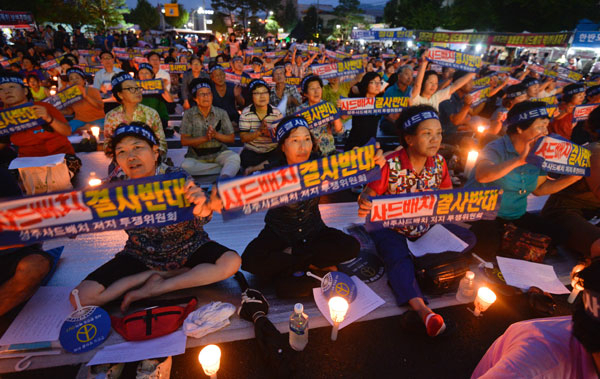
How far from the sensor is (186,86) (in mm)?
7980

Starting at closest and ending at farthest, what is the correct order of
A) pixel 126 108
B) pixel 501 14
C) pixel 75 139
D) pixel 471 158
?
pixel 126 108, pixel 471 158, pixel 75 139, pixel 501 14

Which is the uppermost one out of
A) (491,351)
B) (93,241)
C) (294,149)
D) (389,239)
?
(294,149)

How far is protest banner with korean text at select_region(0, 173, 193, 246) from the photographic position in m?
1.95

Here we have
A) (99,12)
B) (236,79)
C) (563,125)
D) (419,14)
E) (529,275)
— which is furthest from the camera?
(419,14)

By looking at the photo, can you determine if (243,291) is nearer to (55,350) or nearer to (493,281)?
(55,350)

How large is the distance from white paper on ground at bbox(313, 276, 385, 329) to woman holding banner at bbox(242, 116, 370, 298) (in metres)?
0.15

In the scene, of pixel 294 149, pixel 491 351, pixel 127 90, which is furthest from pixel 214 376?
pixel 127 90

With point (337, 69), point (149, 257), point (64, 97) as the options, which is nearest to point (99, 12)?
point (64, 97)

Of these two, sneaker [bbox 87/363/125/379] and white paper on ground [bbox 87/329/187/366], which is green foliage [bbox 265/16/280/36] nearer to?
white paper on ground [bbox 87/329/187/366]

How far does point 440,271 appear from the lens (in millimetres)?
2830

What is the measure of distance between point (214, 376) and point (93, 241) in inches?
104

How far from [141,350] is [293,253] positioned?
4.80ft

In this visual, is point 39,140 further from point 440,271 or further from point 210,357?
point 440,271

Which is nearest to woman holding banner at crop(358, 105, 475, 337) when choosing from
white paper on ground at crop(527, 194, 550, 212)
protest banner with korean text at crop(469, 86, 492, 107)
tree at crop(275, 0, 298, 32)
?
white paper on ground at crop(527, 194, 550, 212)
